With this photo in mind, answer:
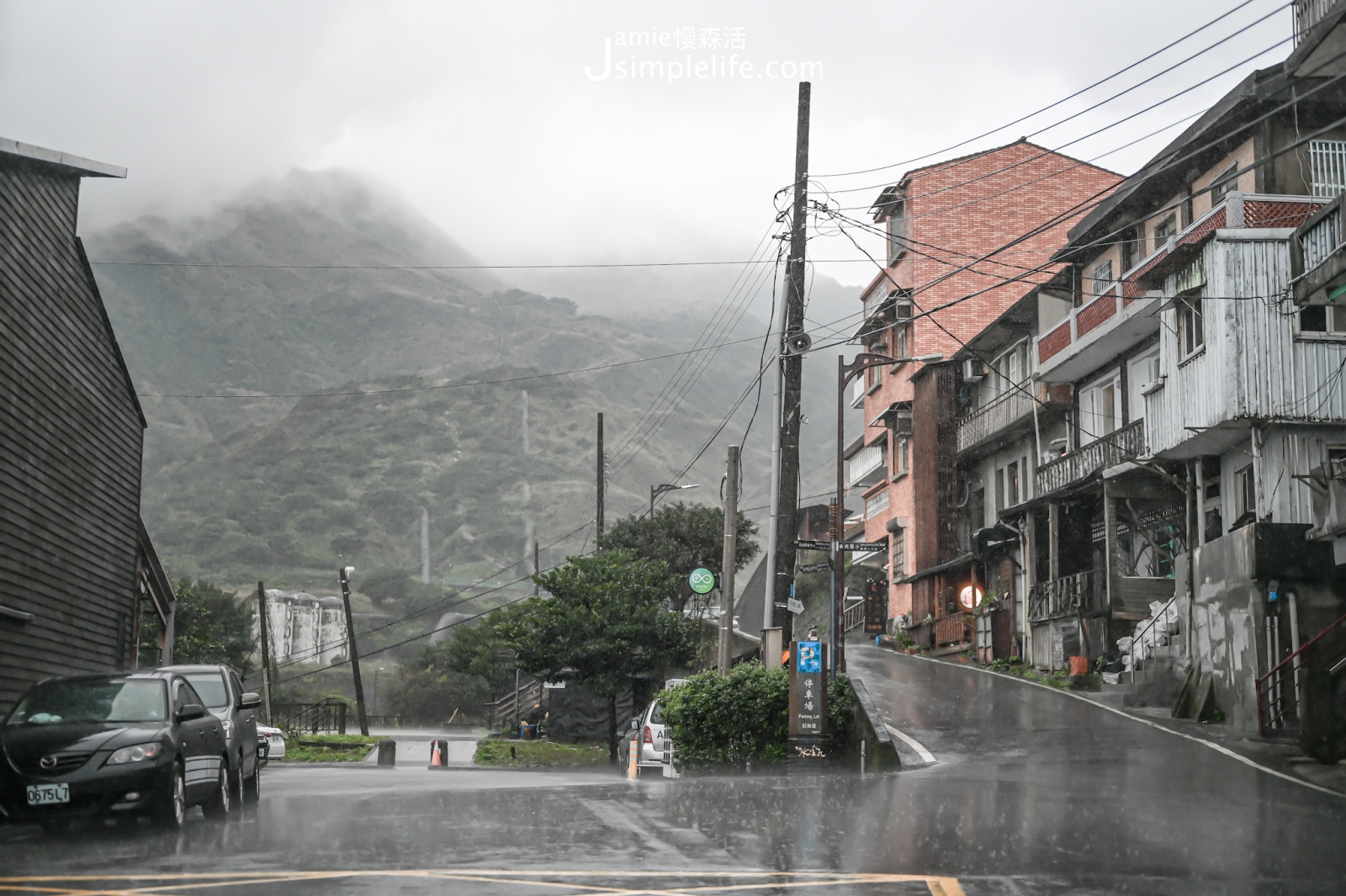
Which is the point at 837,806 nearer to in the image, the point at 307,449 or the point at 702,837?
the point at 702,837

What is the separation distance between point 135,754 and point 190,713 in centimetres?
112

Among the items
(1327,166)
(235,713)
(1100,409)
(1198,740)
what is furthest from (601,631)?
(235,713)

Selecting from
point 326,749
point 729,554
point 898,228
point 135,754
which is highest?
point 898,228

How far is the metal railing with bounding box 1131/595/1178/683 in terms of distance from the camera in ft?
93.6

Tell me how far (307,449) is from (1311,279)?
18672cm

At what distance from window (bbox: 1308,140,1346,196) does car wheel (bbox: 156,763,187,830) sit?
2290 cm

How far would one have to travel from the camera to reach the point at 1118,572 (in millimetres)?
31344

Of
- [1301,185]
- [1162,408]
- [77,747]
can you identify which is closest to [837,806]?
[77,747]

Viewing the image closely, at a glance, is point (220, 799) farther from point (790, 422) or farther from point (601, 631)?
point (601, 631)

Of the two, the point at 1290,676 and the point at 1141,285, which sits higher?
the point at 1141,285

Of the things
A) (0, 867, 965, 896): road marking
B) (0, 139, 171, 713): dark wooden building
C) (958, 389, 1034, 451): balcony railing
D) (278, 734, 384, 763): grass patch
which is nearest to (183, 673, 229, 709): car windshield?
(0, 139, 171, 713): dark wooden building

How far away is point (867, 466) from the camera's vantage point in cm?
5597

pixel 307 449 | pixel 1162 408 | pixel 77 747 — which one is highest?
pixel 307 449

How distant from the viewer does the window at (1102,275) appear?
33.3 metres
